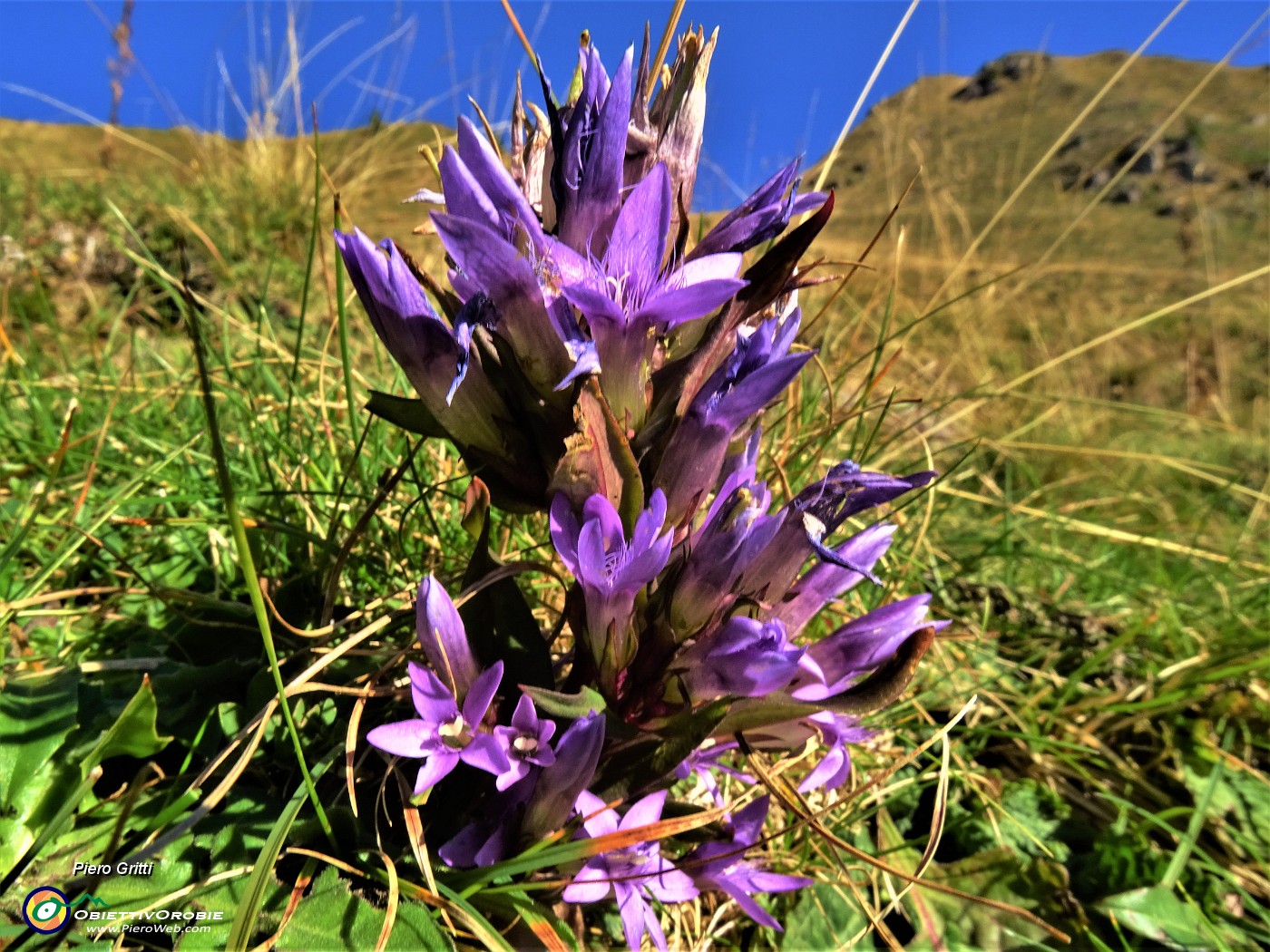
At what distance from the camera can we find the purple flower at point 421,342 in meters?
0.68

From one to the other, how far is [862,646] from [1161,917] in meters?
0.89

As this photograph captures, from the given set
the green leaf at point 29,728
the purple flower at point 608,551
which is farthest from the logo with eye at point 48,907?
the purple flower at point 608,551

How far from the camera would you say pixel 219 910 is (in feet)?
2.71

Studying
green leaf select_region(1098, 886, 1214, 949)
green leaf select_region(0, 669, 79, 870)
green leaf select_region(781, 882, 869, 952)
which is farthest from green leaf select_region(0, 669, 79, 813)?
green leaf select_region(1098, 886, 1214, 949)

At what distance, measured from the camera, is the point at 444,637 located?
778 mm

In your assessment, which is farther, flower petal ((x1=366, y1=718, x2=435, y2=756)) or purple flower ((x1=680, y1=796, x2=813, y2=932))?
purple flower ((x1=680, y1=796, x2=813, y2=932))

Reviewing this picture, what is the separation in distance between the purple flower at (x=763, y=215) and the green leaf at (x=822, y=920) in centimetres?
94

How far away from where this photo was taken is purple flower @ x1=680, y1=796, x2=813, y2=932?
2.98ft

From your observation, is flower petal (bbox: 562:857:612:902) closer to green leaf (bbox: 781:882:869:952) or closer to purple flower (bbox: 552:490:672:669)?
purple flower (bbox: 552:490:672:669)

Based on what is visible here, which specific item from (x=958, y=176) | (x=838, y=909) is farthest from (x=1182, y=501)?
(x=838, y=909)

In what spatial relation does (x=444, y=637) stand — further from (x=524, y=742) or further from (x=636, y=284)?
(x=636, y=284)

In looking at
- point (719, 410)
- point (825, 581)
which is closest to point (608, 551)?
point (719, 410)

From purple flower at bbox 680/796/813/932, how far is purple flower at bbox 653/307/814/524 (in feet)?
1.31

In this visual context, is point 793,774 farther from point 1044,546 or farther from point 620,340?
point 1044,546
